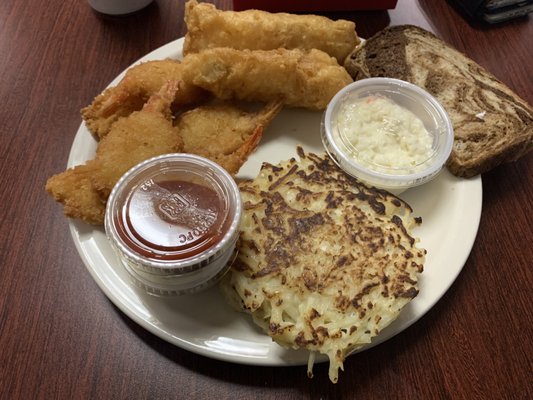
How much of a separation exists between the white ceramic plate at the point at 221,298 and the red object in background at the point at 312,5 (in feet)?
3.77

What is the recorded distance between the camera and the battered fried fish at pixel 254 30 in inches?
99.0

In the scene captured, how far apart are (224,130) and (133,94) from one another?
51cm

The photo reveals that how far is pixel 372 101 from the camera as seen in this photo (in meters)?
2.47

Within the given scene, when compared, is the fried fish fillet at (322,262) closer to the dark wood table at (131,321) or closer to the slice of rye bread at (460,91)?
the dark wood table at (131,321)

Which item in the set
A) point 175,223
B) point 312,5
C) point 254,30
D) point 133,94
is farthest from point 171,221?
point 312,5

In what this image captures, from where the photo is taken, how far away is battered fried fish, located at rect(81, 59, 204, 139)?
2334mm

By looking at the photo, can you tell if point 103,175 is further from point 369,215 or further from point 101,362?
point 369,215

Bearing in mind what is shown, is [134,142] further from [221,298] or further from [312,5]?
[312,5]

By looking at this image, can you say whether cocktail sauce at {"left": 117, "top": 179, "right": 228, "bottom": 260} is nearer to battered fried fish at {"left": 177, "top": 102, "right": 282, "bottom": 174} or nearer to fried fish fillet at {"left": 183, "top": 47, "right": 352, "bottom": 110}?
battered fried fish at {"left": 177, "top": 102, "right": 282, "bottom": 174}

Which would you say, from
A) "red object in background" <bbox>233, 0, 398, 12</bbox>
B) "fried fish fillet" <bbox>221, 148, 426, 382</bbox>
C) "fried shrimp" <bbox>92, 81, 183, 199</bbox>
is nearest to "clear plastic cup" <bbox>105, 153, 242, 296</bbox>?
"fried fish fillet" <bbox>221, 148, 426, 382</bbox>

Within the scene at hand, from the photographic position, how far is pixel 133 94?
2.41 m

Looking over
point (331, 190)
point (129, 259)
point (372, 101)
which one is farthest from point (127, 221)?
point (372, 101)

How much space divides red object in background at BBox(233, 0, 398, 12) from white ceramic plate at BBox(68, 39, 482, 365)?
1.15 metres

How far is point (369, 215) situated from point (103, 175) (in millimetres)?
1184
